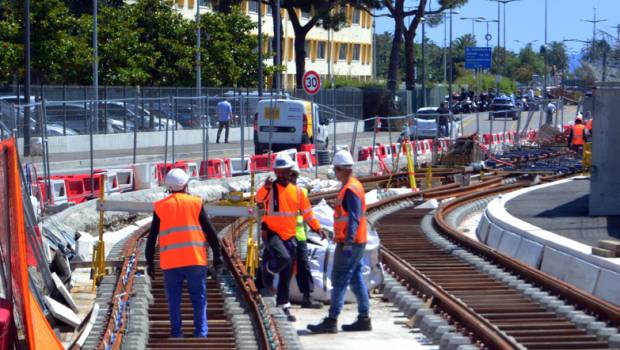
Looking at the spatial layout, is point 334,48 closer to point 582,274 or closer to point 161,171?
point 161,171

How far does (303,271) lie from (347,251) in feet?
5.49

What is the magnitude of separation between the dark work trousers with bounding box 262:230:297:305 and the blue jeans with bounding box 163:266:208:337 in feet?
5.76

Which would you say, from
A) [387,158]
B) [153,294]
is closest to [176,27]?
[387,158]

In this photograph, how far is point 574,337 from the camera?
11.2m

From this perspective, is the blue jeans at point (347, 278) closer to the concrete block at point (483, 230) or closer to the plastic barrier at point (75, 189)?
the concrete block at point (483, 230)

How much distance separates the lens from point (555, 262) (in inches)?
648

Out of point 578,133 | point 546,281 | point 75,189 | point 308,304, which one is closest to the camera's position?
point 308,304

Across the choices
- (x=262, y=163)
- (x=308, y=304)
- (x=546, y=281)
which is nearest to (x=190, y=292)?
(x=308, y=304)

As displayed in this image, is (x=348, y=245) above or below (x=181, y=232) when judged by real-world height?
below

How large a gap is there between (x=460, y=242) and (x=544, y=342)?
8.41 metres

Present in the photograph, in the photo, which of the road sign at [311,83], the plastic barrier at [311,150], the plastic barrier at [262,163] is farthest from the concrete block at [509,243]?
the plastic barrier at [311,150]

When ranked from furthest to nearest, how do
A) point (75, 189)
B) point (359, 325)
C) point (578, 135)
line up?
point (578, 135)
point (75, 189)
point (359, 325)

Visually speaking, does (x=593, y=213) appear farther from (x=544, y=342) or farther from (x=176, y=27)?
(x=176, y=27)

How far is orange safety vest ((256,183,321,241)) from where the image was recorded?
12.7 meters
